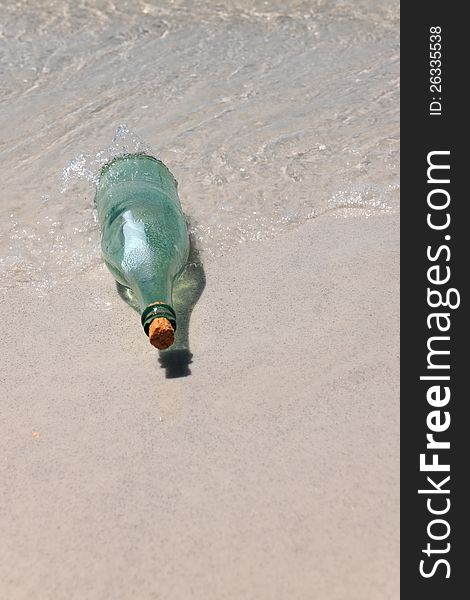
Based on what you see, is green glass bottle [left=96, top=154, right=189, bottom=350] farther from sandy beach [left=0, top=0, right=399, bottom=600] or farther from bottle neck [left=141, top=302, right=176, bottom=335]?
sandy beach [left=0, top=0, right=399, bottom=600]

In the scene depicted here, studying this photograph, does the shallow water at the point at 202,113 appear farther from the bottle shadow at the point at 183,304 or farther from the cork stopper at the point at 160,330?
the cork stopper at the point at 160,330

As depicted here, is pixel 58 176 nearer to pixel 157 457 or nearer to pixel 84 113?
pixel 84 113

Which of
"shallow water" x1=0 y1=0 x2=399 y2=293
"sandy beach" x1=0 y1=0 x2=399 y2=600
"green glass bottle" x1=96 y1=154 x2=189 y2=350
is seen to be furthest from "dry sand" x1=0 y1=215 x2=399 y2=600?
"shallow water" x1=0 y1=0 x2=399 y2=293

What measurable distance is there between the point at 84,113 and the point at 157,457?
2.41 meters

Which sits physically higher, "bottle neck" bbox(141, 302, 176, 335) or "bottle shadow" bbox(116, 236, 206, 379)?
"bottle shadow" bbox(116, 236, 206, 379)

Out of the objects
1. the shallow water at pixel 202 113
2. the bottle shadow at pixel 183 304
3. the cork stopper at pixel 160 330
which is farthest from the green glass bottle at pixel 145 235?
the shallow water at pixel 202 113

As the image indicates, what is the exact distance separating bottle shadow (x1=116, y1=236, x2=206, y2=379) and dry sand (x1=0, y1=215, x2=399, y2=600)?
25 mm

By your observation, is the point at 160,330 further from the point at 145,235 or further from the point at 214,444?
the point at 145,235

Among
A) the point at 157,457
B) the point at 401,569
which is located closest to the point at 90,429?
the point at 157,457

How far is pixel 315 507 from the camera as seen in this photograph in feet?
5.80

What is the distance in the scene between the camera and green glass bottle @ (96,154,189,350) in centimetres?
192

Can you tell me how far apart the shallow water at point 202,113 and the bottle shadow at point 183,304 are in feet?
→ 0.39

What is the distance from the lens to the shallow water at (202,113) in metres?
2.99

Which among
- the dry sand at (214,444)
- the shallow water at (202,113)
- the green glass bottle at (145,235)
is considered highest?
the shallow water at (202,113)
